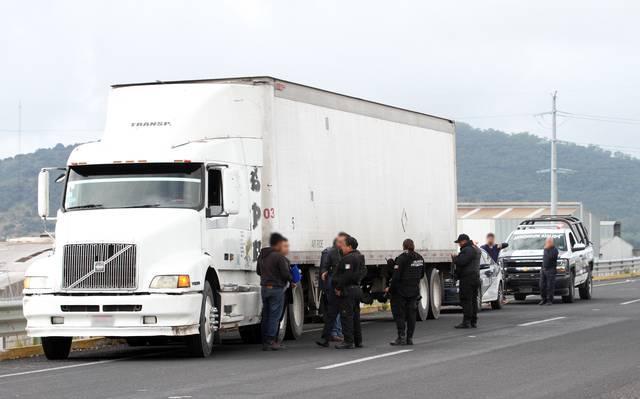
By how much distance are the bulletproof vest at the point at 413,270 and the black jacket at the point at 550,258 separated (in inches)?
556

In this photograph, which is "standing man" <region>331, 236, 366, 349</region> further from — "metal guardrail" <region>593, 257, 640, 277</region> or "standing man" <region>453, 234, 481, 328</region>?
"metal guardrail" <region>593, 257, 640, 277</region>

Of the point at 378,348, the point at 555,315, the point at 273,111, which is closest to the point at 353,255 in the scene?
the point at 378,348

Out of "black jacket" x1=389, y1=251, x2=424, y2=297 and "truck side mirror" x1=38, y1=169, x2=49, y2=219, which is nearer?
"truck side mirror" x1=38, y1=169, x2=49, y2=219

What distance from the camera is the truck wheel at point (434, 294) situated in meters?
28.5

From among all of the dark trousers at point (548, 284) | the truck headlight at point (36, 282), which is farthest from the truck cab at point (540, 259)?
the truck headlight at point (36, 282)

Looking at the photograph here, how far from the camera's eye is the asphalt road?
13578mm

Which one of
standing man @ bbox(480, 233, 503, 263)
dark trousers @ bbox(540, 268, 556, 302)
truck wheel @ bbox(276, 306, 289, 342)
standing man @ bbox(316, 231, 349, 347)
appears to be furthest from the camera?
dark trousers @ bbox(540, 268, 556, 302)

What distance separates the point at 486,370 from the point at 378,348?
14.0 feet

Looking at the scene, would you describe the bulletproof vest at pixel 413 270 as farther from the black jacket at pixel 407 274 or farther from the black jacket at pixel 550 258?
the black jacket at pixel 550 258

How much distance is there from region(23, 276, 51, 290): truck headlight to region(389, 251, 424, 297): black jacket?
221 inches

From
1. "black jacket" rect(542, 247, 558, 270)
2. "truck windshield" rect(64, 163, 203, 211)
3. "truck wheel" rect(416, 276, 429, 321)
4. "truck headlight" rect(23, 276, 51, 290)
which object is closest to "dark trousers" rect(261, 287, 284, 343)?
"truck windshield" rect(64, 163, 203, 211)

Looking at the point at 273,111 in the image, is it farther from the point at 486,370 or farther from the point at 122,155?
the point at 486,370

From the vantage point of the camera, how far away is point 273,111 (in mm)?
20938

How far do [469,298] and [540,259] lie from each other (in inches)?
454
